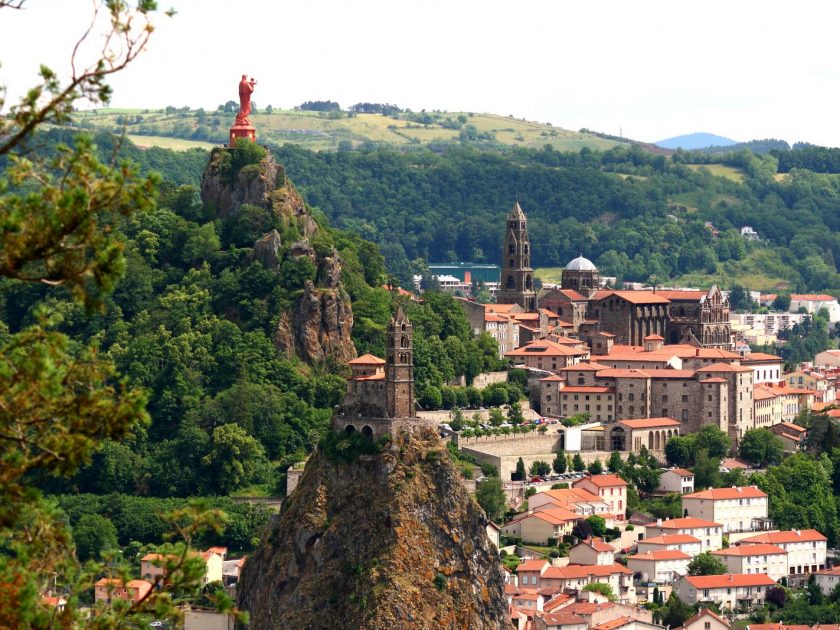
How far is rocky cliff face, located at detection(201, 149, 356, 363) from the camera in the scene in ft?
305

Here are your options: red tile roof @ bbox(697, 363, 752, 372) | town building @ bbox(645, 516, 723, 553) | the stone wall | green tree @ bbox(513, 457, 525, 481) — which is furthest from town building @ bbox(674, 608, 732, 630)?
the stone wall

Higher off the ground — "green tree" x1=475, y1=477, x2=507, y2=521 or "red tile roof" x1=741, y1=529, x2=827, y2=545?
"green tree" x1=475, y1=477, x2=507, y2=521

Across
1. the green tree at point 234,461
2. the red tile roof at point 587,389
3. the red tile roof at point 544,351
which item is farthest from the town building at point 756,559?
the green tree at point 234,461

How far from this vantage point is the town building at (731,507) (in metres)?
86.2

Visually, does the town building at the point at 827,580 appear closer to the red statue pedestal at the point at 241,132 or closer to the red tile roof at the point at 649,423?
the red tile roof at the point at 649,423

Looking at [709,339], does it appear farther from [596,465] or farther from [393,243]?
[393,243]

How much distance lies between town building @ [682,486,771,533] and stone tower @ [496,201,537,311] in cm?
2549

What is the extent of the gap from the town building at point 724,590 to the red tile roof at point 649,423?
42.2 feet

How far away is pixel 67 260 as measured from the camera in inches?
847

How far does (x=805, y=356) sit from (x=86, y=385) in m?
132

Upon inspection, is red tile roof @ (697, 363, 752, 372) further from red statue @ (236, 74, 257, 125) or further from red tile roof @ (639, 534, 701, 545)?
red statue @ (236, 74, 257, 125)

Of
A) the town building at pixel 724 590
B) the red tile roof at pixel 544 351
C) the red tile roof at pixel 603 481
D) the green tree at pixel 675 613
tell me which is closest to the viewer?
the green tree at pixel 675 613

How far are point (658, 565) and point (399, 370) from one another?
41.8 ft

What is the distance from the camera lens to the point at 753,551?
82.3m
